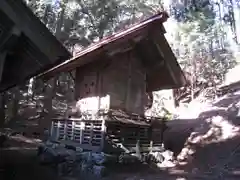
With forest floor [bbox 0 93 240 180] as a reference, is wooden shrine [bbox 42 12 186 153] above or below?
above

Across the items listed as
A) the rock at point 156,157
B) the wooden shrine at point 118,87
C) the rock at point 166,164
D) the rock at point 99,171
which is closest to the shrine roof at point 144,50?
the wooden shrine at point 118,87

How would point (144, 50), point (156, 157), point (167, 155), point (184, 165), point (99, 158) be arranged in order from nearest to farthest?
point (99, 158) < point (184, 165) < point (156, 157) < point (144, 50) < point (167, 155)

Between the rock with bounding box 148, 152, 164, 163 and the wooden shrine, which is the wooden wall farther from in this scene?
the rock with bounding box 148, 152, 164, 163

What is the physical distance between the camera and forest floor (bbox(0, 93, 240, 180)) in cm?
954

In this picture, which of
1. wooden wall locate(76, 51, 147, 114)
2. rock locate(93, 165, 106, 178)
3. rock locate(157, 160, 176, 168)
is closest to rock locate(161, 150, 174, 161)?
rock locate(157, 160, 176, 168)

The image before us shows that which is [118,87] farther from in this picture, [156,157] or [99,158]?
[156,157]

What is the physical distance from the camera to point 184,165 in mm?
12500

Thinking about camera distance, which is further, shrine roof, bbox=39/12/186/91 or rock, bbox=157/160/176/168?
rock, bbox=157/160/176/168

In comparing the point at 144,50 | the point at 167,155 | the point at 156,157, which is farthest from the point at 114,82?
the point at 167,155

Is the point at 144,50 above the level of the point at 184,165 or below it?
above

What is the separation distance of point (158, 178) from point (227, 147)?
4807mm

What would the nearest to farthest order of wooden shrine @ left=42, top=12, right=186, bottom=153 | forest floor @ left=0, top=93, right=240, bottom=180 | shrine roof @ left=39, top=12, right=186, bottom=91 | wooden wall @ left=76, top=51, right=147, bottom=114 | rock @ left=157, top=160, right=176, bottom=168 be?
forest floor @ left=0, top=93, right=240, bottom=180
shrine roof @ left=39, top=12, right=186, bottom=91
wooden shrine @ left=42, top=12, right=186, bottom=153
wooden wall @ left=76, top=51, right=147, bottom=114
rock @ left=157, top=160, right=176, bottom=168

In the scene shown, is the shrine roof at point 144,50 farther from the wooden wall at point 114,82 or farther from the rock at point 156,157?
the rock at point 156,157

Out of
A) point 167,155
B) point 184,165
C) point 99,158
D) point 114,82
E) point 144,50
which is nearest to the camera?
point 99,158
